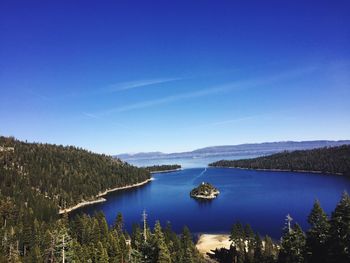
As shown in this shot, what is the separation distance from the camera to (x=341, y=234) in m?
50.0

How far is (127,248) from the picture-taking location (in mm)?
88062

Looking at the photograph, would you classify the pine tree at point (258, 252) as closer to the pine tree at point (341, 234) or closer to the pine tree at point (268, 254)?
the pine tree at point (268, 254)

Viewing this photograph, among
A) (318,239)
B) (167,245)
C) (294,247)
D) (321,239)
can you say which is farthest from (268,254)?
(321,239)

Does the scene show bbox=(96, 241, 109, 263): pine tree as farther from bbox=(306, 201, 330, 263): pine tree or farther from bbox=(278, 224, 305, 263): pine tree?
bbox=(306, 201, 330, 263): pine tree

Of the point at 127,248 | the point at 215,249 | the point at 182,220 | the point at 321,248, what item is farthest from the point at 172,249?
the point at 182,220

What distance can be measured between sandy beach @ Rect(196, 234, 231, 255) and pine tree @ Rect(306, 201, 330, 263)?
50.1 metres

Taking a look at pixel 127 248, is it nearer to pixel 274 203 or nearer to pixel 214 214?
pixel 214 214

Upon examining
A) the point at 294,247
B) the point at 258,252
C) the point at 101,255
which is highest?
the point at 294,247

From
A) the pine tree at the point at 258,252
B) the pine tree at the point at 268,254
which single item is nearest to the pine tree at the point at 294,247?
the pine tree at the point at 268,254

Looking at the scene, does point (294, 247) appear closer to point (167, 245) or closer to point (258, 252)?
point (258, 252)

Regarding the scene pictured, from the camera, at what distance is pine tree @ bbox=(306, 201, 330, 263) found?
55.5 m

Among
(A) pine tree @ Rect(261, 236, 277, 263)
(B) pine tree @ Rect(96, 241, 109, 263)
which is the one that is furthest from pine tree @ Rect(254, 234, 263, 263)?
(B) pine tree @ Rect(96, 241, 109, 263)

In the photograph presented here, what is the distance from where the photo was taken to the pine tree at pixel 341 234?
160 feet

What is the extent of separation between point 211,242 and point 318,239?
61832 mm
